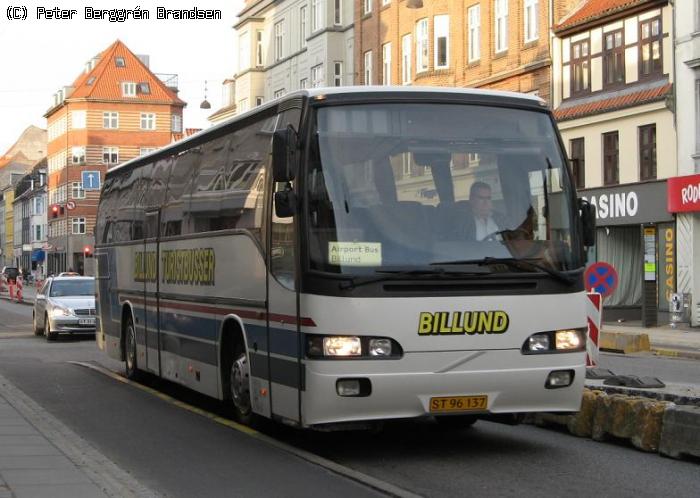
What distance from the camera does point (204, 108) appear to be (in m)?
79.4

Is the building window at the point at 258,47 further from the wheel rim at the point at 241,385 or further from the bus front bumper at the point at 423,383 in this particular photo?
the bus front bumper at the point at 423,383

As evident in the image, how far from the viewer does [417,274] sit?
9.89m

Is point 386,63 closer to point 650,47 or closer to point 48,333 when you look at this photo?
point 650,47

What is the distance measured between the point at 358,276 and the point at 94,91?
111603 millimetres

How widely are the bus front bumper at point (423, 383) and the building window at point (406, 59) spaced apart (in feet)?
137

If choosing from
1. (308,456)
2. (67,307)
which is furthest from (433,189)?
(67,307)

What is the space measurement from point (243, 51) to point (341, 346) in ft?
199

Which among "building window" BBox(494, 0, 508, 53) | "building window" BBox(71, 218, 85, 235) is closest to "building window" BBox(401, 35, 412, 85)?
"building window" BBox(494, 0, 508, 53)

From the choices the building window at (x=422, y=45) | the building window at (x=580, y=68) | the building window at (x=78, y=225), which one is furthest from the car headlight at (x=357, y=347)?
the building window at (x=78, y=225)

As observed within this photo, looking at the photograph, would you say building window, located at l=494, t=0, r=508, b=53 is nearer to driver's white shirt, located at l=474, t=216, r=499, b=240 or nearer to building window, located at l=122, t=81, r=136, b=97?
driver's white shirt, located at l=474, t=216, r=499, b=240

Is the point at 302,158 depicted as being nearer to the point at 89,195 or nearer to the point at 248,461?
the point at 248,461

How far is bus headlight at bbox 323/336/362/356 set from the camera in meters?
9.74

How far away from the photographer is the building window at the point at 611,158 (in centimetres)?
3812

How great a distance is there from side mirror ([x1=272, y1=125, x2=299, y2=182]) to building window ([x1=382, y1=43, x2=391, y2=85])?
1702 inches
